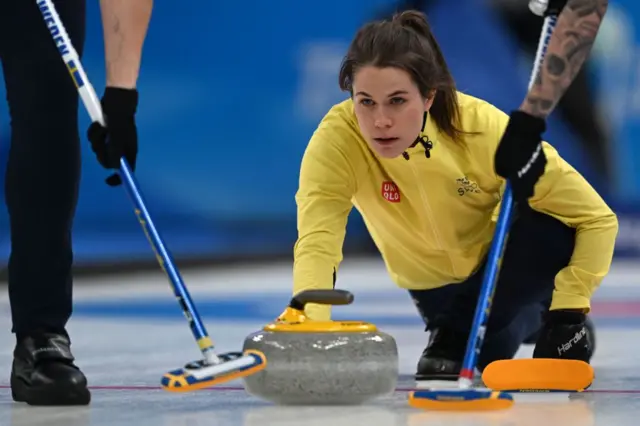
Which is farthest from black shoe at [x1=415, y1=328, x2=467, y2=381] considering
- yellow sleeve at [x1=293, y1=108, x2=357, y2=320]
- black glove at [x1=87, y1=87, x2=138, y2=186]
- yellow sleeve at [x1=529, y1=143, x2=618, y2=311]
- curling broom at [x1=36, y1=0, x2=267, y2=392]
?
black glove at [x1=87, y1=87, x2=138, y2=186]

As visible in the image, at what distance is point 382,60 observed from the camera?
2322mm


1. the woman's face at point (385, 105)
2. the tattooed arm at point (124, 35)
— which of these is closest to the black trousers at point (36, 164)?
the tattooed arm at point (124, 35)

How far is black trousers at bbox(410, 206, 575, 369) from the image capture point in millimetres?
2809

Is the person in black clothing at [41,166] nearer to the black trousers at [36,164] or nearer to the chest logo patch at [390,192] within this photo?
the black trousers at [36,164]

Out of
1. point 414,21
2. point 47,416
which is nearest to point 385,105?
point 414,21

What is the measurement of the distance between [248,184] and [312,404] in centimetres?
562

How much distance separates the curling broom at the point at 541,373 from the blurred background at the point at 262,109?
5.01 meters

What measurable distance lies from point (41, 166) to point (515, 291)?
4.03 feet

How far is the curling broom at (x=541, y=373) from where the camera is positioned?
7.43 feet

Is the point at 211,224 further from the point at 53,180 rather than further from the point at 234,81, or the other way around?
the point at 53,180

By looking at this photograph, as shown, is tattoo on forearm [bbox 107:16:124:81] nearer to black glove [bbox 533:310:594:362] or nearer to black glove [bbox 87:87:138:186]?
black glove [bbox 87:87:138:186]

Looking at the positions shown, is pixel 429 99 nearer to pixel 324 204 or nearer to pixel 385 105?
pixel 385 105

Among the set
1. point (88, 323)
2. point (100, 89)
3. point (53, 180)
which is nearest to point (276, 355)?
point (53, 180)

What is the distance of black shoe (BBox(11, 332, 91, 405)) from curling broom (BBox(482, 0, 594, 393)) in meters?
0.75
